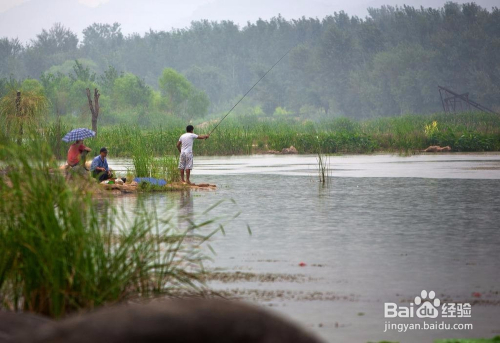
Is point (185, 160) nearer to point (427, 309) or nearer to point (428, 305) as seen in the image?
point (428, 305)

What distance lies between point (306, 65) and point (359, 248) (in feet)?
338

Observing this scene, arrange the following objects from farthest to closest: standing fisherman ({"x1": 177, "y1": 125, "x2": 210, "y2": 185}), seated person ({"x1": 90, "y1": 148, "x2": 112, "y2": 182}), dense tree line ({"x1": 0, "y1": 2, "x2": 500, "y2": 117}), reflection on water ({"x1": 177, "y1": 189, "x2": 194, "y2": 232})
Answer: dense tree line ({"x1": 0, "y1": 2, "x2": 500, "y2": 117}) → standing fisherman ({"x1": 177, "y1": 125, "x2": 210, "y2": 185}) → seated person ({"x1": 90, "y1": 148, "x2": 112, "y2": 182}) → reflection on water ({"x1": 177, "y1": 189, "x2": 194, "y2": 232})

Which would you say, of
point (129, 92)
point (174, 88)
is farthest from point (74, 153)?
point (174, 88)

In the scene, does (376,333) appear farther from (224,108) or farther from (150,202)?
(224,108)

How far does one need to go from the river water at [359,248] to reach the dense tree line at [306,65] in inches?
2704

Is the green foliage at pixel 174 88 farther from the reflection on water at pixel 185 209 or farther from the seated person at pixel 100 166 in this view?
the seated person at pixel 100 166

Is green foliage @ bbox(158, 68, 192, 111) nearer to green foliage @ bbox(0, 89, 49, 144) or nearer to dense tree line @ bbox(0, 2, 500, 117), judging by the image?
dense tree line @ bbox(0, 2, 500, 117)

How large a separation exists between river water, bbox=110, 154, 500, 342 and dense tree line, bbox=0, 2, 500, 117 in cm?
6869

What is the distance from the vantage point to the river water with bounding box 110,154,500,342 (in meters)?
7.02

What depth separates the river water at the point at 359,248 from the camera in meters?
7.02

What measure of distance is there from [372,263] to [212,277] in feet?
6.29

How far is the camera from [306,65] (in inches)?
4429

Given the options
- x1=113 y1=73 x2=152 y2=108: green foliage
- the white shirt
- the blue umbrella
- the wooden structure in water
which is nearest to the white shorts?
the white shirt

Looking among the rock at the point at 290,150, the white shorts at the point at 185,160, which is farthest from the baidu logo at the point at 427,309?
the rock at the point at 290,150
